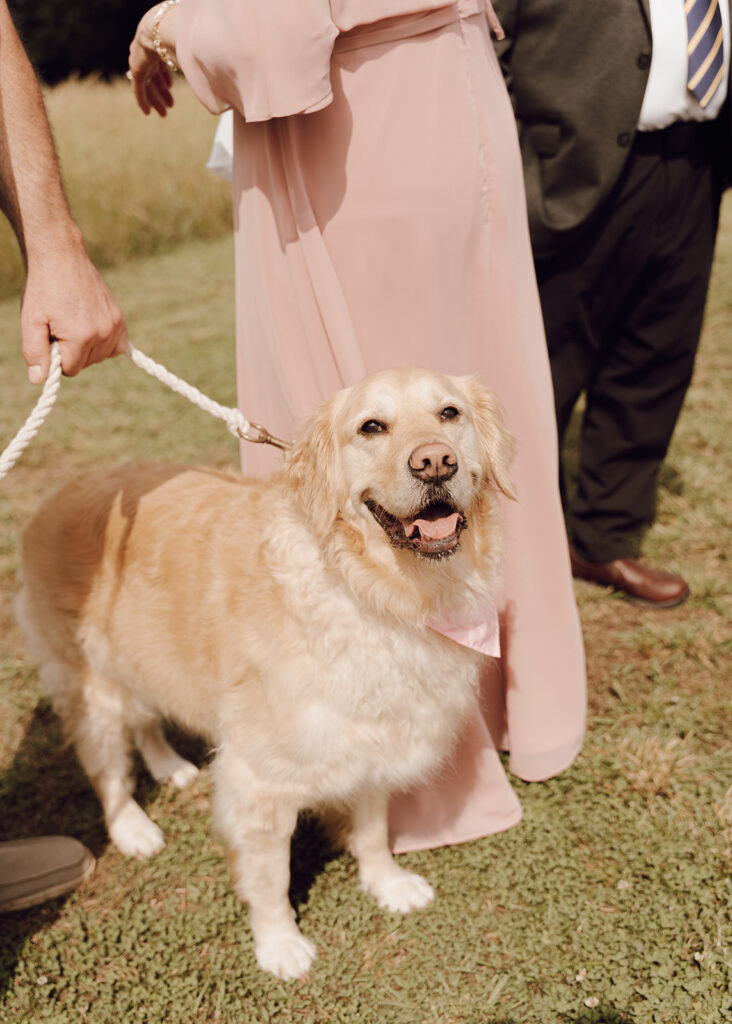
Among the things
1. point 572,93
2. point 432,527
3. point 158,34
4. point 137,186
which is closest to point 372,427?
point 432,527

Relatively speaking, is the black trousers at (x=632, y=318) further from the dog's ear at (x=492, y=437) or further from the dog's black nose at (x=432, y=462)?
the dog's black nose at (x=432, y=462)

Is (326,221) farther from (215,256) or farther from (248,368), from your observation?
(215,256)

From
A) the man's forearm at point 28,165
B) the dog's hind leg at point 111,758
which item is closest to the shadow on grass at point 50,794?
the dog's hind leg at point 111,758

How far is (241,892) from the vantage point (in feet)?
7.12

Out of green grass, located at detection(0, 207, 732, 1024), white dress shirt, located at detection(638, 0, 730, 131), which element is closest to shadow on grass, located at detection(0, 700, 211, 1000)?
green grass, located at detection(0, 207, 732, 1024)

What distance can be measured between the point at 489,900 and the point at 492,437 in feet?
4.38

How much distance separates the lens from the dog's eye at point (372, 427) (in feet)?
6.14

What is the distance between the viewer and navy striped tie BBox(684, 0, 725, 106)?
2.32 metres

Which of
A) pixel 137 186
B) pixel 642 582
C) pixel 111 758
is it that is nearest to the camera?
pixel 111 758

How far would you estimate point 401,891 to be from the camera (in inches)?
91.6

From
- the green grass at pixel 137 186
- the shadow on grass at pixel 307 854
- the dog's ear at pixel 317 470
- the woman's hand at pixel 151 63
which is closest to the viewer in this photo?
the dog's ear at pixel 317 470

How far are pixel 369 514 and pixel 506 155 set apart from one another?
1009mm

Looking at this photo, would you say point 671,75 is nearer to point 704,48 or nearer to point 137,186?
point 704,48

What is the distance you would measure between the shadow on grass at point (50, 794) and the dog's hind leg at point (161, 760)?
6cm
